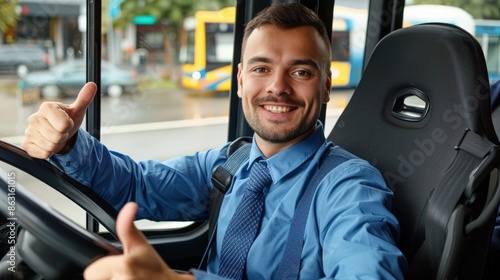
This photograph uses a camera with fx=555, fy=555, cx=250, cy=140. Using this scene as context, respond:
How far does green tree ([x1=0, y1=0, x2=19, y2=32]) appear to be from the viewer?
1.47 meters

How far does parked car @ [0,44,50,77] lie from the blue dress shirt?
32 cm

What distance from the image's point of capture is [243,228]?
133 centimetres

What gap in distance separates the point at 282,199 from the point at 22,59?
0.84 meters

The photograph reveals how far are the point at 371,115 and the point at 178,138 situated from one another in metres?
0.74

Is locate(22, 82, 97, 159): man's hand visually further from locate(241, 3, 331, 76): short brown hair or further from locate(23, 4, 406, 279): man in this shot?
locate(241, 3, 331, 76): short brown hair

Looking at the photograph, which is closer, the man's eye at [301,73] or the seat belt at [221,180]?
the man's eye at [301,73]

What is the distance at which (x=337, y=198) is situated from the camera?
1.16 meters

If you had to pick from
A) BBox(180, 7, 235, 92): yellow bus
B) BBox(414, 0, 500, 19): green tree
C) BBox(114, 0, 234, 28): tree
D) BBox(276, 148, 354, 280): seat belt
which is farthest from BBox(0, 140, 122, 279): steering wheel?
BBox(414, 0, 500, 19): green tree

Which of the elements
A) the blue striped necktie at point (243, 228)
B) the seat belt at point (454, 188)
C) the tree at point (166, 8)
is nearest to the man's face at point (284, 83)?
the blue striped necktie at point (243, 228)

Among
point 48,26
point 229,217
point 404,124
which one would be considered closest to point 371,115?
point 404,124

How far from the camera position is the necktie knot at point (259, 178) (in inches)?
54.0

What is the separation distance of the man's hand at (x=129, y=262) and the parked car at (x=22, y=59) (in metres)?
0.98

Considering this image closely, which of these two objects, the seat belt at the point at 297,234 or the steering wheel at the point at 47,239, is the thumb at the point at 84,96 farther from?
the seat belt at the point at 297,234

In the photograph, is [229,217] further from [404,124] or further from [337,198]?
[404,124]
